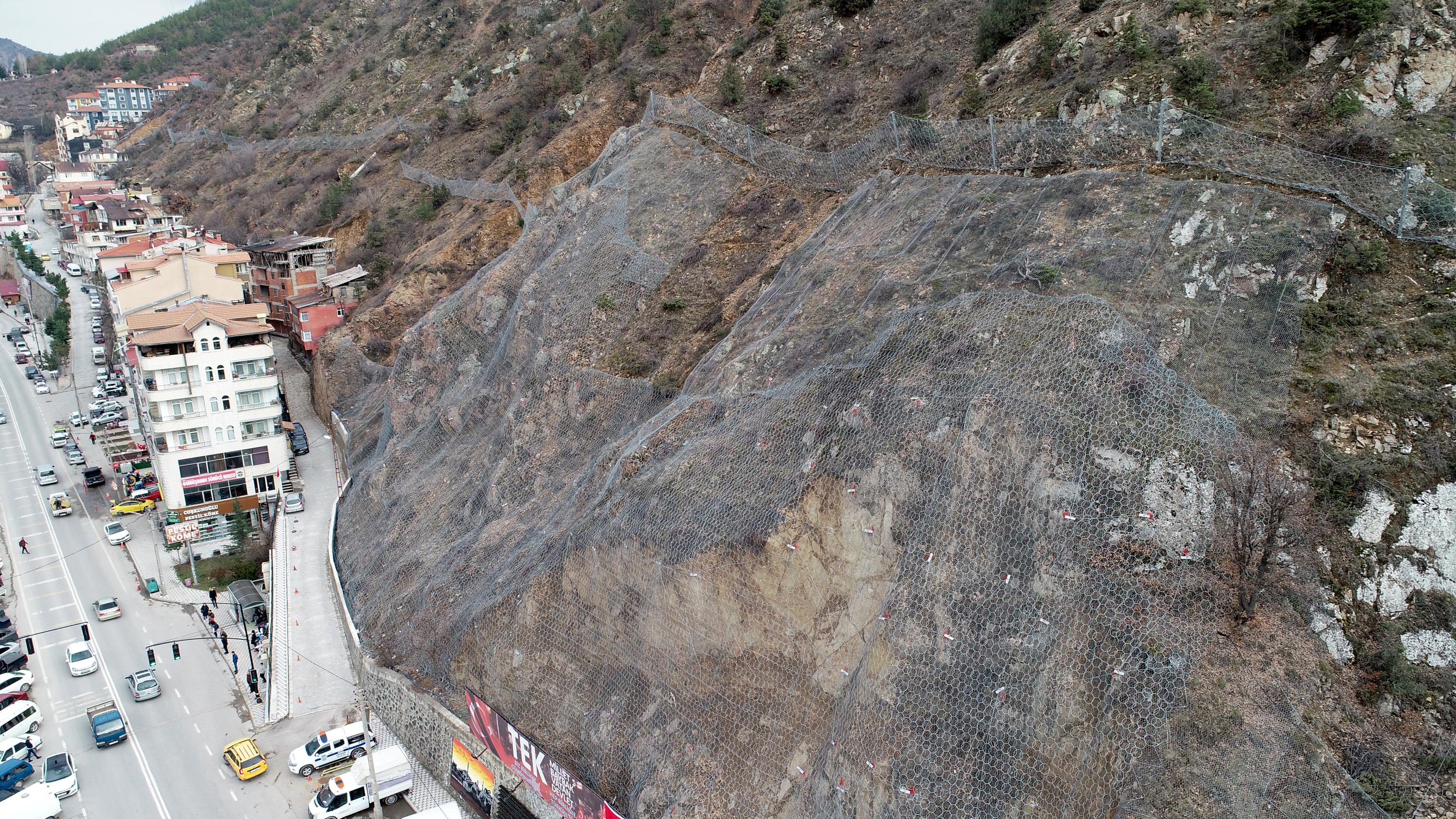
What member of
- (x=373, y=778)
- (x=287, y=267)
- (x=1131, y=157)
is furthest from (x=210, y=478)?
(x=1131, y=157)

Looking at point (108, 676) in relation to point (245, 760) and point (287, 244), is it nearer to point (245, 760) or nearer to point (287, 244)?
point (245, 760)

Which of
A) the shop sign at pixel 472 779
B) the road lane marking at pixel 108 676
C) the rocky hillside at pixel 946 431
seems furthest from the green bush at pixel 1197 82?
the road lane marking at pixel 108 676

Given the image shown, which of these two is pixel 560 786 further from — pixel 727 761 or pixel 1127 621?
pixel 1127 621

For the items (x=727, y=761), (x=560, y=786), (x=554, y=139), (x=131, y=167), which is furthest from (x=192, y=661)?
(x=131, y=167)

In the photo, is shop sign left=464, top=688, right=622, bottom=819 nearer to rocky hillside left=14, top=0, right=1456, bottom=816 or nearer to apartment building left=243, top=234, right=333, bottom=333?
Result: rocky hillside left=14, top=0, right=1456, bottom=816

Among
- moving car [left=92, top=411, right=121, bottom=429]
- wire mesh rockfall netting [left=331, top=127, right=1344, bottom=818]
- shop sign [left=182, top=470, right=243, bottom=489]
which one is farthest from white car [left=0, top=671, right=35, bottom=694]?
moving car [left=92, top=411, right=121, bottom=429]

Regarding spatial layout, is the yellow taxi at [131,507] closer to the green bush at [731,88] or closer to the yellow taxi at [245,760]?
the yellow taxi at [245,760]
